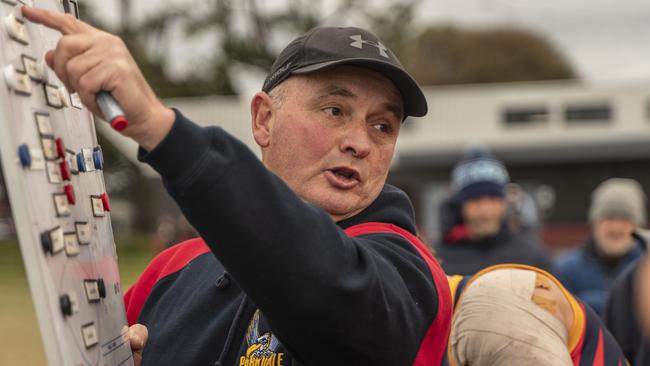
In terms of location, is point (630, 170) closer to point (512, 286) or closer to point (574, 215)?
point (574, 215)

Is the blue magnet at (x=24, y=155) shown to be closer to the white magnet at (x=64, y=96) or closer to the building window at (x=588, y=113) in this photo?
the white magnet at (x=64, y=96)

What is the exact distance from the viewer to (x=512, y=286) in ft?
8.17

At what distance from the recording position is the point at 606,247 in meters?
7.06

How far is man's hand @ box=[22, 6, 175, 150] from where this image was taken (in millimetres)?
1657

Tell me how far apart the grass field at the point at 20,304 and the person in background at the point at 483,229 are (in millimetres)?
6749

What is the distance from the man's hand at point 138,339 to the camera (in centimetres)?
234

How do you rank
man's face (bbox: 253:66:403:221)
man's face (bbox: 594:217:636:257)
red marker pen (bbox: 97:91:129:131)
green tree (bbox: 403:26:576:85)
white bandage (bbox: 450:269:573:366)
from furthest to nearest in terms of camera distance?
green tree (bbox: 403:26:576:85) → man's face (bbox: 594:217:636:257) → white bandage (bbox: 450:269:573:366) → man's face (bbox: 253:66:403:221) → red marker pen (bbox: 97:91:129:131)

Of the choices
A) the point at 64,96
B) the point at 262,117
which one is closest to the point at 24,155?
the point at 64,96

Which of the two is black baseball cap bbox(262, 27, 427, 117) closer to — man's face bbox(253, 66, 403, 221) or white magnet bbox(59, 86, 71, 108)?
man's face bbox(253, 66, 403, 221)

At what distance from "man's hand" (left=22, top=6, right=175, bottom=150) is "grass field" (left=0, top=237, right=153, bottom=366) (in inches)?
417

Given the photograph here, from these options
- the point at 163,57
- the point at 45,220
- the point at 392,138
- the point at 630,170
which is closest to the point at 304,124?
the point at 392,138

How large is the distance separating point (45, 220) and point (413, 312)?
754 mm

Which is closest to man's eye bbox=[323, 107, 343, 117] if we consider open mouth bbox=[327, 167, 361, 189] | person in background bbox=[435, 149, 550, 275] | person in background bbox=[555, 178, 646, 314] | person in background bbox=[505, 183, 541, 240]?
open mouth bbox=[327, 167, 361, 189]

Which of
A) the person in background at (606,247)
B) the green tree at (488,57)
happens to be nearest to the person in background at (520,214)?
the person in background at (606,247)
